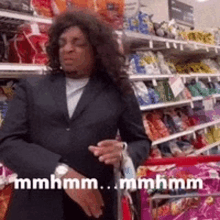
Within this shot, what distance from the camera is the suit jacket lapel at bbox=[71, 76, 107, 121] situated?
1087mm

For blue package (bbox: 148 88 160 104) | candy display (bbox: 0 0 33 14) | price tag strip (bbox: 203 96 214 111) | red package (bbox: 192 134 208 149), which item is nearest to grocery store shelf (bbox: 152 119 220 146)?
red package (bbox: 192 134 208 149)

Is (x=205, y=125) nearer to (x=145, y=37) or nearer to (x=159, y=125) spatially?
(x=159, y=125)

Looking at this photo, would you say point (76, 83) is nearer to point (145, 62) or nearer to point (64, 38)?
point (64, 38)

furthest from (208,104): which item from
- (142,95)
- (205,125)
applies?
(142,95)

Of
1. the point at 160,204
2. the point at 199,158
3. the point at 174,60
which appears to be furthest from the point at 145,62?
the point at 160,204

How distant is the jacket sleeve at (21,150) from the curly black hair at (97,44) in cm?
26

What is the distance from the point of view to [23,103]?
1.06m

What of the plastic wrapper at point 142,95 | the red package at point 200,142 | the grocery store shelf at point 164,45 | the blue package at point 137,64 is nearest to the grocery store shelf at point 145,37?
the grocery store shelf at point 164,45

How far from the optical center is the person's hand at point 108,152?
906 mm

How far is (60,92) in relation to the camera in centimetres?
110

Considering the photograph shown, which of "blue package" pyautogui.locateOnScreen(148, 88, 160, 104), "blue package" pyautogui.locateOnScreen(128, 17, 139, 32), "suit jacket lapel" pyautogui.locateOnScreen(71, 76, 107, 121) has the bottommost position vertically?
"suit jacket lapel" pyautogui.locateOnScreen(71, 76, 107, 121)

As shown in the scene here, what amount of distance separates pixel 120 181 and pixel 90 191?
11 cm

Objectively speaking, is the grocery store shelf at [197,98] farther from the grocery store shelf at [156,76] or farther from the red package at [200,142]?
the red package at [200,142]

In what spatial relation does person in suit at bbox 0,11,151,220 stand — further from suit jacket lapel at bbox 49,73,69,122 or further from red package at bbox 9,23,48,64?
red package at bbox 9,23,48,64
